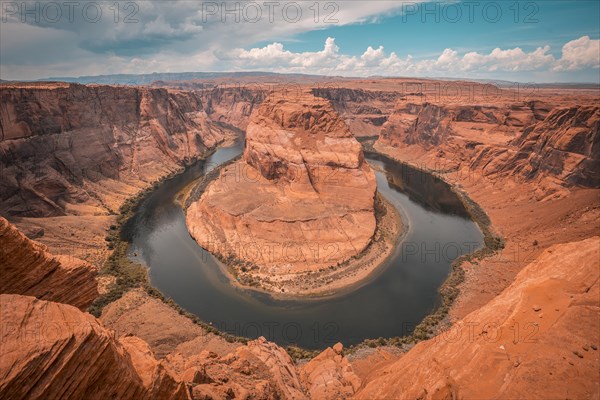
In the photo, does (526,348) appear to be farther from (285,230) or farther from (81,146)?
(81,146)

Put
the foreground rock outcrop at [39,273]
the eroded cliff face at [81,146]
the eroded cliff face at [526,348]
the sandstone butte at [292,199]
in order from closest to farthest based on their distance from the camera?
the foreground rock outcrop at [39,273] < the eroded cliff face at [526,348] < the sandstone butte at [292,199] < the eroded cliff face at [81,146]

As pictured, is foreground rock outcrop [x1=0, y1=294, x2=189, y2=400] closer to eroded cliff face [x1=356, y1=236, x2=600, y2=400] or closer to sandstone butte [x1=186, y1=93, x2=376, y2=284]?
eroded cliff face [x1=356, y1=236, x2=600, y2=400]

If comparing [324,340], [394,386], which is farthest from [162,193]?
[394,386]

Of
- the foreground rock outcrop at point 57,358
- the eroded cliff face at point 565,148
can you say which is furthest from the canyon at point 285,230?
the eroded cliff face at point 565,148

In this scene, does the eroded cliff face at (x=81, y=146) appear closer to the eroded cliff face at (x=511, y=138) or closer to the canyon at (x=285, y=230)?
the canyon at (x=285, y=230)

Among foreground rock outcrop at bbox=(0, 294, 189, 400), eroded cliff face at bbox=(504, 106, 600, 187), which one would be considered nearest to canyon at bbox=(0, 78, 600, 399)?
foreground rock outcrop at bbox=(0, 294, 189, 400)

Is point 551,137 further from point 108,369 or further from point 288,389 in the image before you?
point 108,369

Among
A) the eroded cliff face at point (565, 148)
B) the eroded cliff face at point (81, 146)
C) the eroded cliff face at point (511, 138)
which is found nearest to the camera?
the eroded cliff face at point (81, 146)
